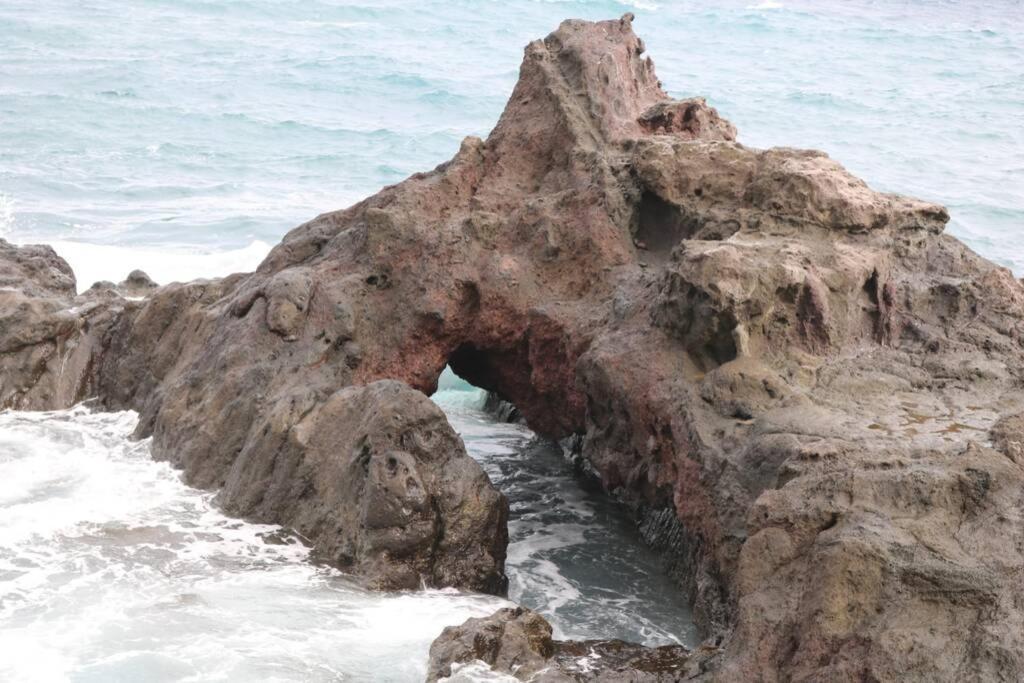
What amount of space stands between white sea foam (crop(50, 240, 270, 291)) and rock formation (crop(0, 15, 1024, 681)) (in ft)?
26.1

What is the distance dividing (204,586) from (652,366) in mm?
2875

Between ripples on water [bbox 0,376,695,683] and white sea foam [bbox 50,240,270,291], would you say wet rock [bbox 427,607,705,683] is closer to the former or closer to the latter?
ripples on water [bbox 0,376,695,683]

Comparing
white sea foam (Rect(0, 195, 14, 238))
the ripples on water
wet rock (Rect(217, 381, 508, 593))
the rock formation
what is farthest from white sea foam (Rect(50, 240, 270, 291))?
wet rock (Rect(217, 381, 508, 593))

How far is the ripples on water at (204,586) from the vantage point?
6.38m

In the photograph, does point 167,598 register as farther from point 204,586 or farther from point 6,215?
point 6,215

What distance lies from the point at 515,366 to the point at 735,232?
2.14 meters

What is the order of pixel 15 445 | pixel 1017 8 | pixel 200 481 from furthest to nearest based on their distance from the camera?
pixel 1017 8 < pixel 15 445 < pixel 200 481

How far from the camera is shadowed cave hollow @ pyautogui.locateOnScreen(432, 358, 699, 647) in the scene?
7469mm

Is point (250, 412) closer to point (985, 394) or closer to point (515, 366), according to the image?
point (515, 366)

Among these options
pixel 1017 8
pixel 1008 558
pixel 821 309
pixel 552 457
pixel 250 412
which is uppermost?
pixel 1017 8

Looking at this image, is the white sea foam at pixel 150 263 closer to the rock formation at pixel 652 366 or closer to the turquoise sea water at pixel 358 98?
the turquoise sea water at pixel 358 98

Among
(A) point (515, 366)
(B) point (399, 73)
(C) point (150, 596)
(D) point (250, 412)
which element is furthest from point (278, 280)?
(B) point (399, 73)

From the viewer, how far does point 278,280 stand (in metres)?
9.17

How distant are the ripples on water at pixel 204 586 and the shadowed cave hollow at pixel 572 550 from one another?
2cm
